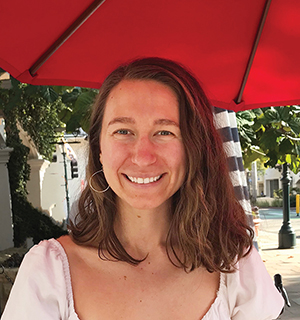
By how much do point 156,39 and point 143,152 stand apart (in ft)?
3.71

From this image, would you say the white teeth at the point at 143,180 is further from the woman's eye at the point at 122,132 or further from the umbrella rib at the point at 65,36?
the umbrella rib at the point at 65,36

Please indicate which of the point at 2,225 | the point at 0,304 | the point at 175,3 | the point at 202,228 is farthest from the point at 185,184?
the point at 2,225

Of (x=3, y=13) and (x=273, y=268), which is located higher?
(x=3, y=13)

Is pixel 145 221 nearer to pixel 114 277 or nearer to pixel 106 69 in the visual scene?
pixel 114 277

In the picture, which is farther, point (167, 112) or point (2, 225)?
point (2, 225)

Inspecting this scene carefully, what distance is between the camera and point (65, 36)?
7.83ft

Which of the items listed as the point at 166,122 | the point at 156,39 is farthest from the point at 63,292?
the point at 156,39

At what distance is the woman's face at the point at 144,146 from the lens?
1618 millimetres

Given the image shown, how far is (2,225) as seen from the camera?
9.98 meters

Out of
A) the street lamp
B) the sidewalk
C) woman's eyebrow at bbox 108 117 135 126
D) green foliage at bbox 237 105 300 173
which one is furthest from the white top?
the street lamp

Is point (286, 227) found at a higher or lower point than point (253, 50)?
lower

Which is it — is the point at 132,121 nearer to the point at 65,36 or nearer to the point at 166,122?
the point at 166,122

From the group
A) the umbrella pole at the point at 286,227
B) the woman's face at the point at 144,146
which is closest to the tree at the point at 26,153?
the umbrella pole at the point at 286,227

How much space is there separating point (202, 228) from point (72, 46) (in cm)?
121
